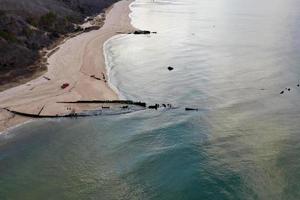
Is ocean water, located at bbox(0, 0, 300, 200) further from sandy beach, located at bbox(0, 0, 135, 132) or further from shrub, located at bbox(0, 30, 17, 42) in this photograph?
shrub, located at bbox(0, 30, 17, 42)

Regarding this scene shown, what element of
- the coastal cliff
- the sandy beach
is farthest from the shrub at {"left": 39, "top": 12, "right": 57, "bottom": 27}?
the sandy beach

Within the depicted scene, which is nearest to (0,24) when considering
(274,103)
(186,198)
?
(274,103)

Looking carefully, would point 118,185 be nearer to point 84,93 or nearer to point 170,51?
point 84,93

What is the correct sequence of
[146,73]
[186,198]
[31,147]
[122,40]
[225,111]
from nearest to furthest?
1. [186,198]
2. [31,147]
3. [225,111]
4. [146,73]
5. [122,40]

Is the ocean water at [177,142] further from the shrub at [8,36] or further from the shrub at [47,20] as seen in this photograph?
the shrub at [47,20]

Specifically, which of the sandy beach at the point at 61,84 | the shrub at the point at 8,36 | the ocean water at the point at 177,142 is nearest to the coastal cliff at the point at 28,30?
the shrub at the point at 8,36

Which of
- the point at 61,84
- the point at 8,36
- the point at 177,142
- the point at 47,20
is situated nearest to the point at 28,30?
the point at 8,36

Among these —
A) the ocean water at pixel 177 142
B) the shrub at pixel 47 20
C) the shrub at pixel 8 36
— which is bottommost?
the ocean water at pixel 177 142
